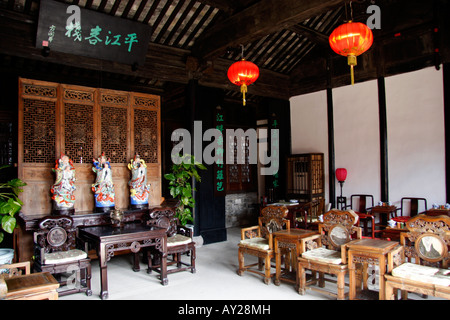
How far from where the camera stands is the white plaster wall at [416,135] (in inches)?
209

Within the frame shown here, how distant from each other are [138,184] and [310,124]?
4.12m

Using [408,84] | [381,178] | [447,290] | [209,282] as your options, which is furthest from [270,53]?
[447,290]

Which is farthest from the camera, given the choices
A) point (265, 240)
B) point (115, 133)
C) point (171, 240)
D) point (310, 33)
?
point (310, 33)

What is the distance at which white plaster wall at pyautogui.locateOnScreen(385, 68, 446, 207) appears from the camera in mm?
5305

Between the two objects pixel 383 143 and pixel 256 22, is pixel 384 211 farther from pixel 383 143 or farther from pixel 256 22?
pixel 256 22

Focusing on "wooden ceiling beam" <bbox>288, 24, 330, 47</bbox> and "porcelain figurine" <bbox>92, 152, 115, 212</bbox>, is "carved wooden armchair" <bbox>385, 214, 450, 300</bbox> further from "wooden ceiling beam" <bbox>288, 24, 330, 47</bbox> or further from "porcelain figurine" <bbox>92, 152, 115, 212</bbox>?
"wooden ceiling beam" <bbox>288, 24, 330, 47</bbox>

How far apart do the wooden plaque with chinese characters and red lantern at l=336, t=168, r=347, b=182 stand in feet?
11.2

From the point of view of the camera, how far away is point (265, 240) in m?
3.92

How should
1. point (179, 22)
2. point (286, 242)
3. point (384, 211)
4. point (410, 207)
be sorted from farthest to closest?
1. point (410, 207)
2. point (384, 211)
3. point (179, 22)
4. point (286, 242)

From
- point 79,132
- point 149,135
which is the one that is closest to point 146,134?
point 149,135

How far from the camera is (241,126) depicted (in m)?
8.14

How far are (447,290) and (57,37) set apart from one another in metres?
4.86

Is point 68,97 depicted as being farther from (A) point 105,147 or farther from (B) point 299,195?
(B) point 299,195

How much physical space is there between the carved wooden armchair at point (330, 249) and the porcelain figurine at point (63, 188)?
2872 millimetres
